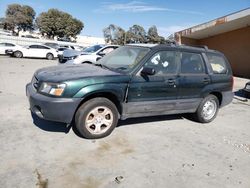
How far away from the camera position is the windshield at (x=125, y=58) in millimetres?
5074

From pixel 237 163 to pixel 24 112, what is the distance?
4.41 m

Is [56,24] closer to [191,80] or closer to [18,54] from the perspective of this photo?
[18,54]

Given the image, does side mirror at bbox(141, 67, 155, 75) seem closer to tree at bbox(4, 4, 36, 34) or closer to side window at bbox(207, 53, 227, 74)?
side window at bbox(207, 53, 227, 74)

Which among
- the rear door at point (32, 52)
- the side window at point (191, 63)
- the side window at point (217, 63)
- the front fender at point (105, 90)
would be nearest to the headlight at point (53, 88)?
the front fender at point (105, 90)

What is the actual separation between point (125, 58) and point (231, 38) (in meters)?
17.7

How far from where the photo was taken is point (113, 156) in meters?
4.11

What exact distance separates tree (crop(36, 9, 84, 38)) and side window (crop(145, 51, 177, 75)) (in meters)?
64.1

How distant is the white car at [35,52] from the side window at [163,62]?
19217mm

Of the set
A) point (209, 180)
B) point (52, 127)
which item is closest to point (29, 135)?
point (52, 127)

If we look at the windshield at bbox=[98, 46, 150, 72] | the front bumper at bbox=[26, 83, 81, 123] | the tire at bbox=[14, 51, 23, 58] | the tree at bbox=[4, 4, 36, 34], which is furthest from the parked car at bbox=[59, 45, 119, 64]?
the tree at bbox=[4, 4, 36, 34]

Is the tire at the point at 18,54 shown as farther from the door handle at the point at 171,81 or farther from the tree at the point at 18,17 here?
the tree at the point at 18,17

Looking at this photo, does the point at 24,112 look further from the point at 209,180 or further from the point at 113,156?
the point at 209,180

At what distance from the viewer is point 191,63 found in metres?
5.80

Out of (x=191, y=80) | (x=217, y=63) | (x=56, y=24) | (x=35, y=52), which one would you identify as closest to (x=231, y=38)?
(x=217, y=63)
